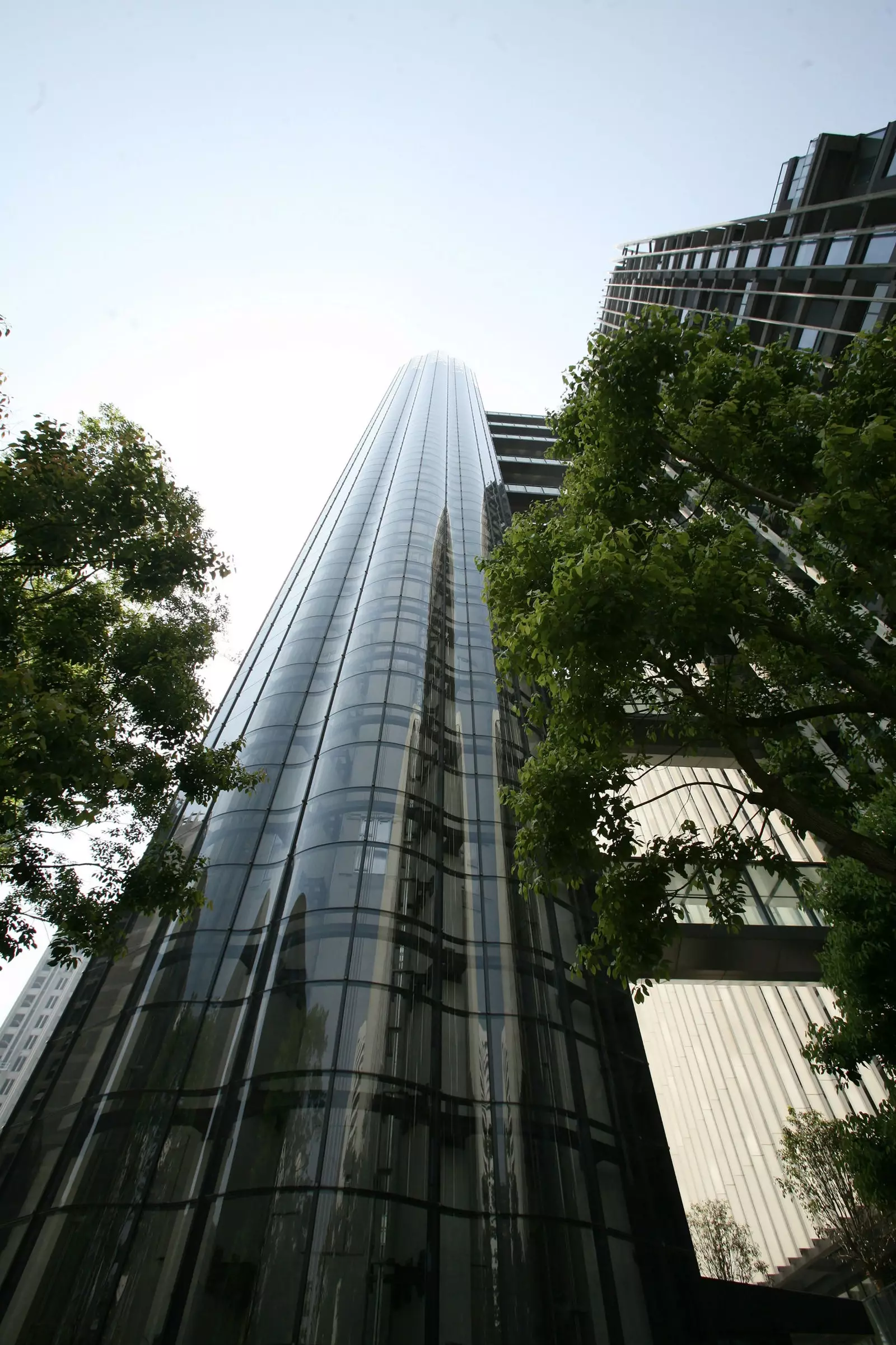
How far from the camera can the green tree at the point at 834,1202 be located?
13312 mm

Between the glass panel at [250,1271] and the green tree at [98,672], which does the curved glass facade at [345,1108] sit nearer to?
the glass panel at [250,1271]

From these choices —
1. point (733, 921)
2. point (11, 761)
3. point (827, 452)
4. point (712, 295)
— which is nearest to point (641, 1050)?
point (733, 921)

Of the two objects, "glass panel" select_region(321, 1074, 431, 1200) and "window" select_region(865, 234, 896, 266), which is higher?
"window" select_region(865, 234, 896, 266)

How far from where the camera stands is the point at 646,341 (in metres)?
8.27

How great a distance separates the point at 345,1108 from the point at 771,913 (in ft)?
31.1

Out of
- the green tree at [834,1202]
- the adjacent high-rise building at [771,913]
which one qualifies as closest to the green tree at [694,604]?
the adjacent high-rise building at [771,913]

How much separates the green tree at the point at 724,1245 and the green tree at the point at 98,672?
20.7 m

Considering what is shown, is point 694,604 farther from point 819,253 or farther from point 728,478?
point 819,253

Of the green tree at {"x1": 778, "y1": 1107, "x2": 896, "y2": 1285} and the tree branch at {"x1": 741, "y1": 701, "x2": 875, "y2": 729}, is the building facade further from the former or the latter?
the tree branch at {"x1": 741, "y1": 701, "x2": 875, "y2": 729}

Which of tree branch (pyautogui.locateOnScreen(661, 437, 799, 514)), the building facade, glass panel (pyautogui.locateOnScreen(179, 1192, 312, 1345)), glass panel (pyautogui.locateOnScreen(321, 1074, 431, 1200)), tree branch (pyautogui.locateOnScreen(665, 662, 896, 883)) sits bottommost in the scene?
glass panel (pyautogui.locateOnScreen(179, 1192, 312, 1345))

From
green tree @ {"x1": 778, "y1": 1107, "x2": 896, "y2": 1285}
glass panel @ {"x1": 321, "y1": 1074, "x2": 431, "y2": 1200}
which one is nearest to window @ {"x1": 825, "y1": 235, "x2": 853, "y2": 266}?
green tree @ {"x1": 778, "y1": 1107, "x2": 896, "y2": 1285}

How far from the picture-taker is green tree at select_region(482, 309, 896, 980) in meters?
6.34

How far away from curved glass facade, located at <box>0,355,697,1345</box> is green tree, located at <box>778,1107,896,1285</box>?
22.6ft

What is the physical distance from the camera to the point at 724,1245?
19.3 metres
